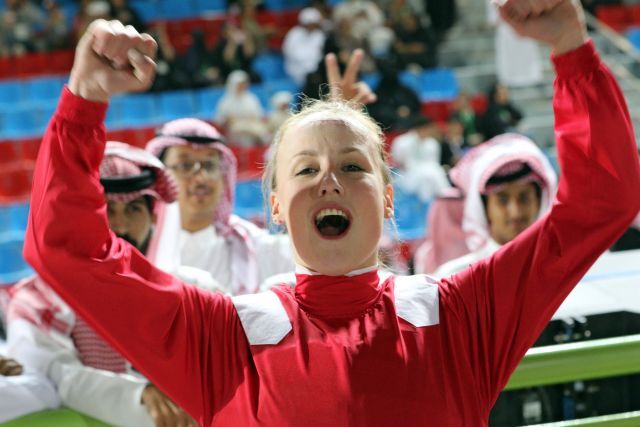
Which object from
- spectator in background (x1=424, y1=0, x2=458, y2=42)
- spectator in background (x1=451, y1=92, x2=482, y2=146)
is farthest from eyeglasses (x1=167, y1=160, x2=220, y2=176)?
spectator in background (x1=424, y1=0, x2=458, y2=42)

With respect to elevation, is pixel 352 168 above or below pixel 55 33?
below

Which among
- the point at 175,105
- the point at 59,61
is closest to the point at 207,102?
the point at 175,105

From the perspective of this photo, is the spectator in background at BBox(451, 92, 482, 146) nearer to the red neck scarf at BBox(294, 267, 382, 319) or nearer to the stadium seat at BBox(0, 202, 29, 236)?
the stadium seat at BBox(0, 202, 29, 236)

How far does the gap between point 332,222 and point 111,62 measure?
462 mm

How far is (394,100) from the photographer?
10070 millimetres

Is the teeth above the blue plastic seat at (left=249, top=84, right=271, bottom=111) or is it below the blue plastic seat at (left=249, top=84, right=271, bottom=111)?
below

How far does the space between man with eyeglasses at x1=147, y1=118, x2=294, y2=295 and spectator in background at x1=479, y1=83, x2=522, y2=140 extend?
6643 millimetres

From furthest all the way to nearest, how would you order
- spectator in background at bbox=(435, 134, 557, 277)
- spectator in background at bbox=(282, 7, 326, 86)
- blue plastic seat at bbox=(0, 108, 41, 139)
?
spectator in background at bbox=(282, 7, 326, 86), blue plastic seat at bbox=(0, 108, 41, 139), spectator in background at bbox=(435, 134, 557, 277)

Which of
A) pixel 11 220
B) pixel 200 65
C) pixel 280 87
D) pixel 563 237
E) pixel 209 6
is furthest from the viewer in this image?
pixel 209 6

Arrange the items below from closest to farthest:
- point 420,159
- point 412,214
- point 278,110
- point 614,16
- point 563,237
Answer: point 563,237
point 412,214
point 420,159
point 278,110
point 614,16

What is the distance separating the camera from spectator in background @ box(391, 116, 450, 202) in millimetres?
9062

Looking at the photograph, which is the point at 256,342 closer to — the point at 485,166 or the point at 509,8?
the point at 509,8

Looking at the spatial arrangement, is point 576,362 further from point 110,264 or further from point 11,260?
Answer: point 11,260

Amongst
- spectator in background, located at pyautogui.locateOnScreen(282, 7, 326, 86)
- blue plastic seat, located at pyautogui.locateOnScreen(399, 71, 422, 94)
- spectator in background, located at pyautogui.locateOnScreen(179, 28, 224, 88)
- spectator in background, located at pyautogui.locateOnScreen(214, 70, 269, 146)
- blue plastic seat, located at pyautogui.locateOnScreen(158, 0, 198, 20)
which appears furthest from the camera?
blue plastic seat, located at pyautogui.locateOnScreen(158, 0, 198, 20)
